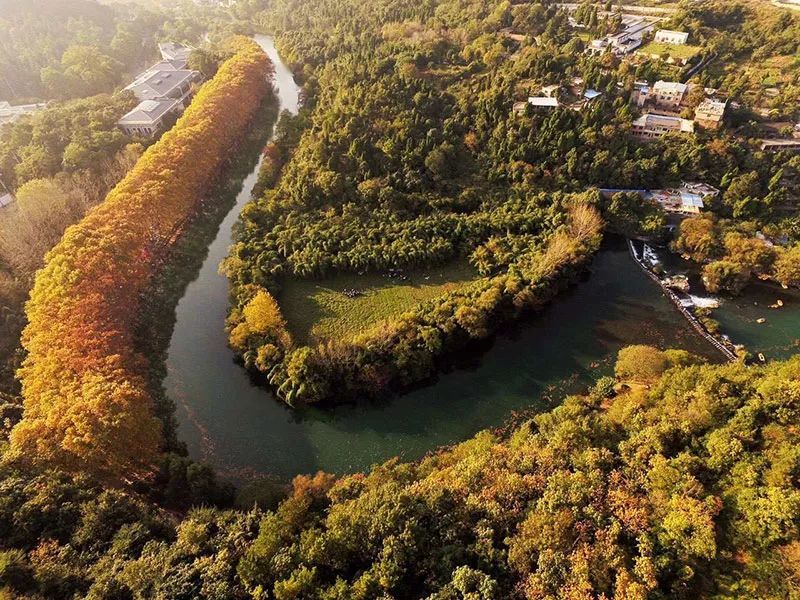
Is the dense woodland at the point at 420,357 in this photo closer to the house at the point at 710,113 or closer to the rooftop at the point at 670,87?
the house at the point at 710,113

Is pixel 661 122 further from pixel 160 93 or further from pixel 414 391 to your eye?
pixel 160 93

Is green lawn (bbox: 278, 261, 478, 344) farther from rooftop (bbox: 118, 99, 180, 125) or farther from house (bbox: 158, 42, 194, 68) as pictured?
house (bbox: 158, 42, 194, 68)

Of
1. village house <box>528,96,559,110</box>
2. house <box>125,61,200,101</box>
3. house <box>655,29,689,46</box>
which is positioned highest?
house <box>125,61,200,101</box>

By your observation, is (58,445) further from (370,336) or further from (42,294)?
(370,336)

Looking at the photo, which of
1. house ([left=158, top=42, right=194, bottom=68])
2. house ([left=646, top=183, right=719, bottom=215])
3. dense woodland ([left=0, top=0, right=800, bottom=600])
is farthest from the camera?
house ([left=158, top=42, right=194, bottom=68])

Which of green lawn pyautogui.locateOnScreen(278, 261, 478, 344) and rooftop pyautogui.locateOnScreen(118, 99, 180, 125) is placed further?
rooftop pyautogui.locateOnScreen(118, 99, 180, 125)

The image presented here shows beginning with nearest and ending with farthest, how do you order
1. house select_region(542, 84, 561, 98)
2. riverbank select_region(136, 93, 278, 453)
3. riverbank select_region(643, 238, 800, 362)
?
1. riverbank select_region(136, 93, 278, 453)
2. riverbank select_region(643, 238, 800, 362)
3. house select_region(542, 84, 561, 98)

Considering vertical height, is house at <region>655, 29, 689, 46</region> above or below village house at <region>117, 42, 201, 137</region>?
below

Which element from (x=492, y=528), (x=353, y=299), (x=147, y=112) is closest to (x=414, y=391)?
(x=353, y=299)

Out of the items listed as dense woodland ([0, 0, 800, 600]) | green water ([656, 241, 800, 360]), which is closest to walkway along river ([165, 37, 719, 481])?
dense woodland ([0, 0, 800, 600])
